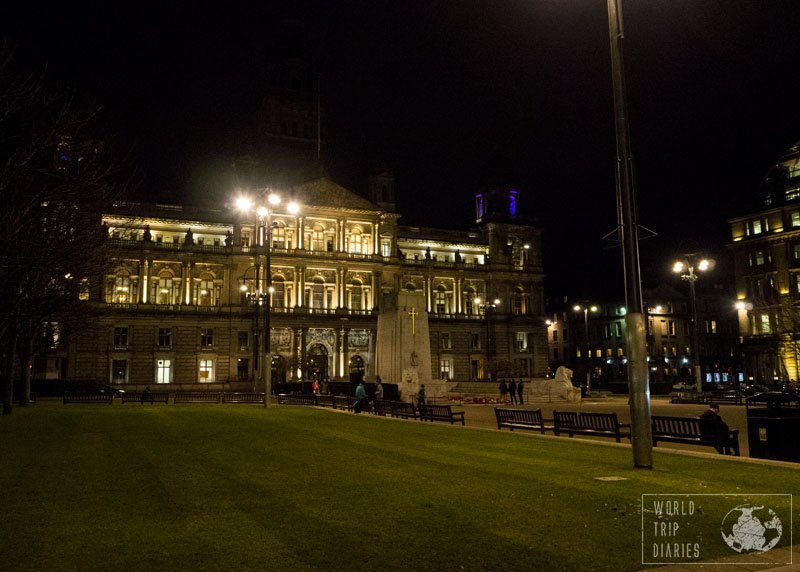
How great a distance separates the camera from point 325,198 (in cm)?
7912

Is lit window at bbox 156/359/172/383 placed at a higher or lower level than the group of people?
higher

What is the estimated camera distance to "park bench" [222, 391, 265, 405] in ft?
142

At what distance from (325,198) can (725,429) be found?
65637 mm

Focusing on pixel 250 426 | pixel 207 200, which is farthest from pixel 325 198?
pixel 250 426

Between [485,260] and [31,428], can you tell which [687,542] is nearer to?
[31,428]

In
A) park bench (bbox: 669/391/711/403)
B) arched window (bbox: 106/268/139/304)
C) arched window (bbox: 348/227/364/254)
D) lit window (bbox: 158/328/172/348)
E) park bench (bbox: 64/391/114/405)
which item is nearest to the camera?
park bench (bbox: 64/391/114/405)

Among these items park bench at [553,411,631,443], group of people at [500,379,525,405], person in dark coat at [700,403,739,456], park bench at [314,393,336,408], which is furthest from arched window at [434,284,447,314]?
person in dark coat at [700,403,739,456]

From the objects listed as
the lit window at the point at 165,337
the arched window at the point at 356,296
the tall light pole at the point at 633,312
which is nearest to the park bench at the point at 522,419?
the tall light pole at the point at 633,312

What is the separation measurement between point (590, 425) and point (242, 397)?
90.2 ft

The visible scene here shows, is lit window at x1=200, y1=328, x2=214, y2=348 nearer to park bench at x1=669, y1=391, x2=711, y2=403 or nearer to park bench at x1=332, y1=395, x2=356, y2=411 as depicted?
park bench at x1=332, y1=395, x2=356, y2=411

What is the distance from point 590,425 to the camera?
69.3 feet

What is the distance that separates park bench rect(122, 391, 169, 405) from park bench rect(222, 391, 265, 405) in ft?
11.8

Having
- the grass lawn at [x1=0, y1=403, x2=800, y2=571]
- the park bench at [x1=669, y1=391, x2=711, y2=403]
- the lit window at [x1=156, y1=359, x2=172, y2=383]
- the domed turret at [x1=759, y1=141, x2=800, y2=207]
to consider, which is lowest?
the grass lawn at [x1=0, y1=403, x2=800, y2=571]

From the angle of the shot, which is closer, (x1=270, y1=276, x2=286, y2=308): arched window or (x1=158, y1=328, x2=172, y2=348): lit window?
(x1=158, y1=328, x2=172, y2=348): lit window
